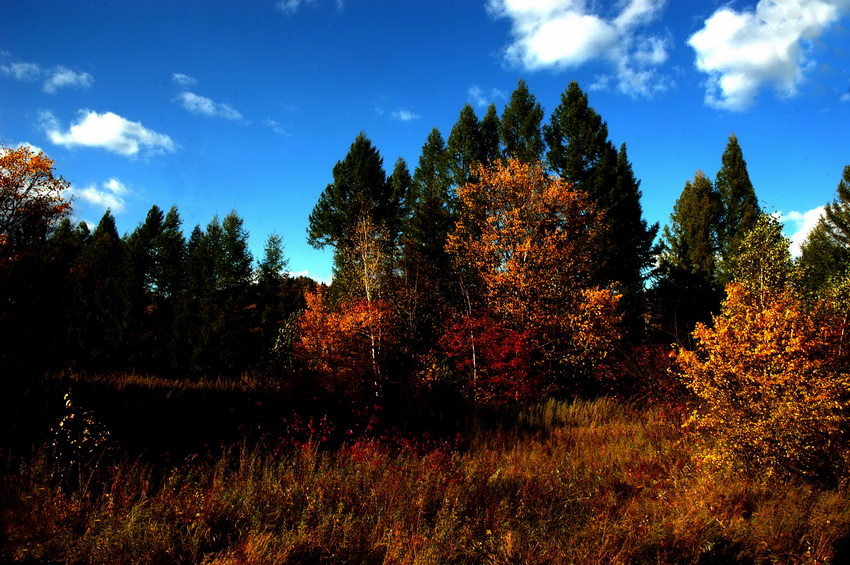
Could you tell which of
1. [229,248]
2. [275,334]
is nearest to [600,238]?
[275,334]

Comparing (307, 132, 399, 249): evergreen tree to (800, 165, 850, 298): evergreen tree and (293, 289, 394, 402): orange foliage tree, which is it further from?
(800, 165, 850, 298): evergreen tree

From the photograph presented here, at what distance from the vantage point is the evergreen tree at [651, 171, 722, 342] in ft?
82.1

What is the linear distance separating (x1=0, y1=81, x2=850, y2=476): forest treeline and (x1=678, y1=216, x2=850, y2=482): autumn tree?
0.04 meters

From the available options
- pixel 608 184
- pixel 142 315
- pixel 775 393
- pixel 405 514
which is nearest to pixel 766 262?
pixel 775 393

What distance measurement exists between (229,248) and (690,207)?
35470mm

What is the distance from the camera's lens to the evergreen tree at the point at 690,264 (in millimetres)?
25016

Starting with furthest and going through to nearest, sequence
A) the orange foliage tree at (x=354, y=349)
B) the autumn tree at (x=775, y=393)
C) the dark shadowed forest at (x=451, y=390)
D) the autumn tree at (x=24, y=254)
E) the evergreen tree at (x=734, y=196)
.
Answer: the evergreen tree at (x=734, y=196)
the orange foliage tree at (x=354, y=349)
the autumn tree at (x=24, y=254)
the autumn tree at (x=775, y=393)
the dark shadowed forest at (x=451, y=390)

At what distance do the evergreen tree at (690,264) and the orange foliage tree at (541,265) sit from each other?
744 cm

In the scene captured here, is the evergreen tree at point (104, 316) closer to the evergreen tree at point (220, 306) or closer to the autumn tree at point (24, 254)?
the evergreen tree at point (220, 306)

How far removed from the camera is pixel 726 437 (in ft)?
22.6

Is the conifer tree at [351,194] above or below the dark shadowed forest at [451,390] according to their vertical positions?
above

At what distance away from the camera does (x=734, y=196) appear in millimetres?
32938

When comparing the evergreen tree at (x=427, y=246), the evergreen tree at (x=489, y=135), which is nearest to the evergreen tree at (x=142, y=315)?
the evergreen tree at (x=427, y=246)

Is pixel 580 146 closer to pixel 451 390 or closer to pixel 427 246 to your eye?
pixel 427 246
